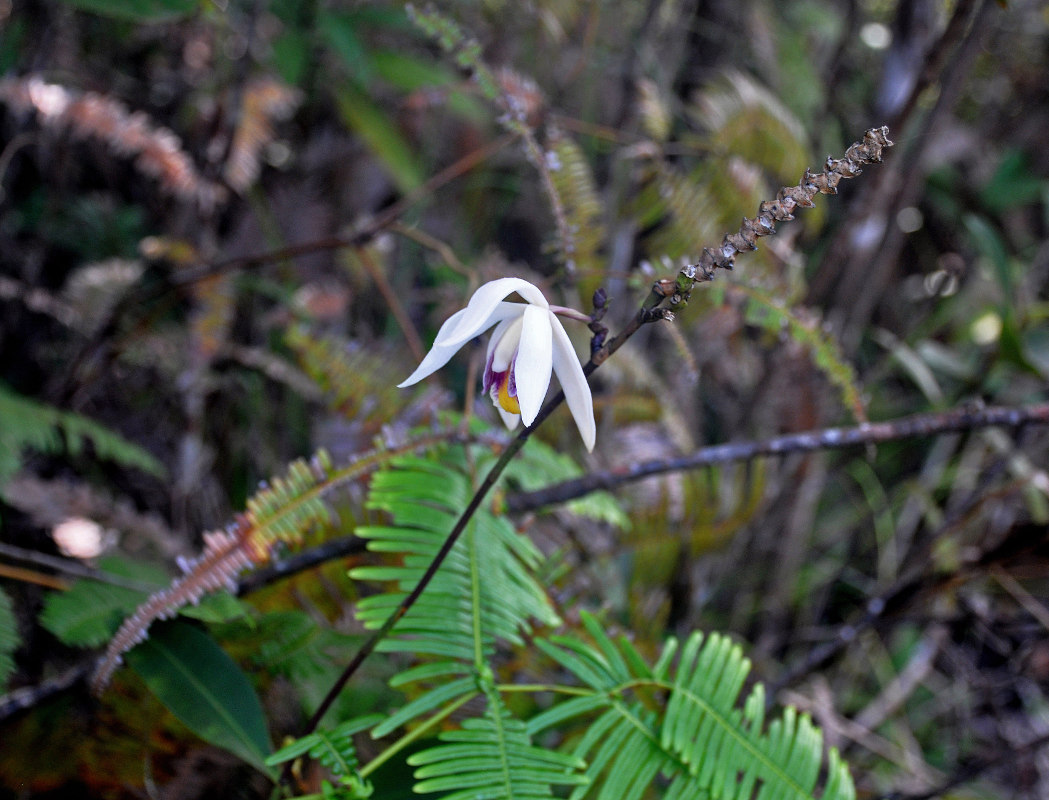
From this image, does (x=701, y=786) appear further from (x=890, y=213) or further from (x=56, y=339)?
(x=56, y=339)

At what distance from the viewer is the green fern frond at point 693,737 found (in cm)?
74

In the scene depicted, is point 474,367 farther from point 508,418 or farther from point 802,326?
point 802,326

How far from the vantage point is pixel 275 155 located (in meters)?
2.45

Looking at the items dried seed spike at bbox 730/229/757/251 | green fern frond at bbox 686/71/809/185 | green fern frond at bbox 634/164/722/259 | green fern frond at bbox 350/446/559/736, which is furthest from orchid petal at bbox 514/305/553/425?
green fern frond at bbox 686/71/809/185

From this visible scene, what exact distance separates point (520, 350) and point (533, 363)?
0.05 ft

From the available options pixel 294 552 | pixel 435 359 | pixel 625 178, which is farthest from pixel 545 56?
pixel 435 359

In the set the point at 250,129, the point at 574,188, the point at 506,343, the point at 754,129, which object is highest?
the point at 250,129

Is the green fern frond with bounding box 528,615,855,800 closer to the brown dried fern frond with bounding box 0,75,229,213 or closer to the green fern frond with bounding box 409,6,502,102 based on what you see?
the green fern frond with bounding box 409,6,502,102

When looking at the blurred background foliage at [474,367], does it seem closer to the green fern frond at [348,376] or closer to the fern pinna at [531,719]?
the green fern frond at [348,376]

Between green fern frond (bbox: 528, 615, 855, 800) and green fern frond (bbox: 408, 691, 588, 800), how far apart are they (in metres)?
0.03

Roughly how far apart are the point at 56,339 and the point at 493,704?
1808mm

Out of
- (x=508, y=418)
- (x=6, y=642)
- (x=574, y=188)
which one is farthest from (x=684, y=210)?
(x=6, y=642)

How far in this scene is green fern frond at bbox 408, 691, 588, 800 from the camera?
25.9 inches

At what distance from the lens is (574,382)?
0.63m
